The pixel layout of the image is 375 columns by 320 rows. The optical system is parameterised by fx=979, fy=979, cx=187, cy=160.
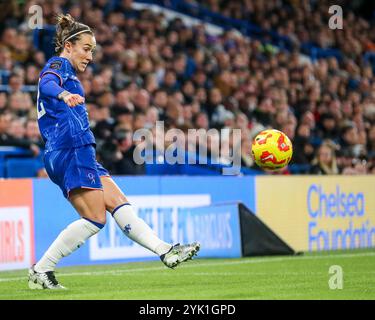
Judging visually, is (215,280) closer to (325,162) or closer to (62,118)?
(62,118)

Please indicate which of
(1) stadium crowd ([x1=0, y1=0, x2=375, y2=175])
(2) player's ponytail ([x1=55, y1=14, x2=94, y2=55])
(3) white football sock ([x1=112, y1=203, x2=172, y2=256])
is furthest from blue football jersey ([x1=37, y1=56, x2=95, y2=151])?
(1) stadium crowd ([x1=0, y1=0, x2=375, y2=175])

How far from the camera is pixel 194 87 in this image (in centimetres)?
1825

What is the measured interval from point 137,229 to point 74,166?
77 cm

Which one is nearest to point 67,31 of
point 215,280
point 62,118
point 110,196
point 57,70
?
point 57,70

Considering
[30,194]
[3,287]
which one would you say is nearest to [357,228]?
[30,194]

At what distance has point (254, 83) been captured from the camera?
19.6 metres

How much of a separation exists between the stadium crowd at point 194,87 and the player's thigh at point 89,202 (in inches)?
217

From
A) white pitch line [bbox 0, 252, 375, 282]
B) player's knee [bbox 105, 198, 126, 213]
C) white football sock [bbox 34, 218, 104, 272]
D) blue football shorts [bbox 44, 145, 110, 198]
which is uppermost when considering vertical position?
blue football shorts [bbox 44, 145, 110, 198]

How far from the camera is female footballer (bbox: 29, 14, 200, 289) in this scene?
823 centimetres

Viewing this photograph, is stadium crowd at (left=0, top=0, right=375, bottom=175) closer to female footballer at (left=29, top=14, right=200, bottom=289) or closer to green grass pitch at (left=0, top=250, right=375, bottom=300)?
→ green grass pitch at (left=0, top=250, right=375, bottom=300)

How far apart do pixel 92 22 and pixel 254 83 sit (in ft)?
12.7

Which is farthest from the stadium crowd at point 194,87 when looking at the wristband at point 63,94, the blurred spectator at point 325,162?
the wristband at point 63,94

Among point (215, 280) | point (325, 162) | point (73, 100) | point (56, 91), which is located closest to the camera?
point (73, 100)

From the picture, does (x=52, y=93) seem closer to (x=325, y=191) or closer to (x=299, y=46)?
(x=325, y=191)
